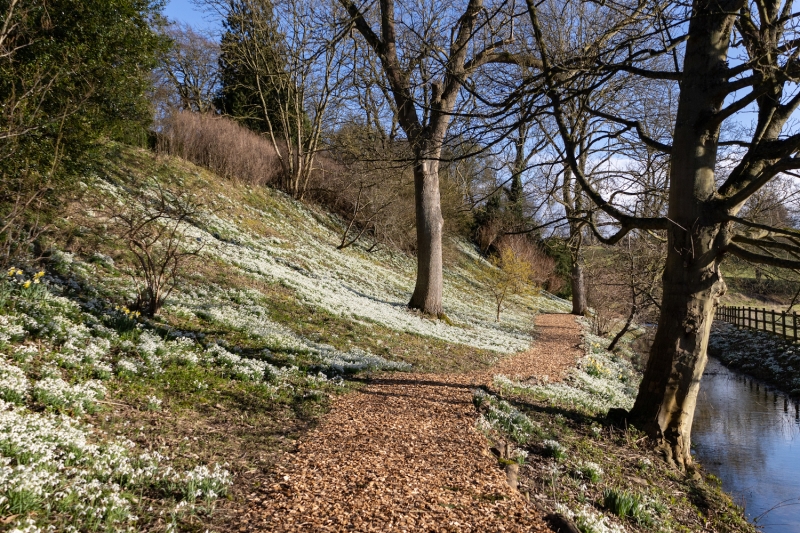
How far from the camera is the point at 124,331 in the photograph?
7680mm

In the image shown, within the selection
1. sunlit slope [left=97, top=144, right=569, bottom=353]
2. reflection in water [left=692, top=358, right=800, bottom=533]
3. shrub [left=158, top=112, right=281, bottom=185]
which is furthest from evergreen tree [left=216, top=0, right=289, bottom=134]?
reflection in water [left=692, top=358, right=800, bottom=533]

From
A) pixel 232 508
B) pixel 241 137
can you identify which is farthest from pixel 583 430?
pixel 241 137

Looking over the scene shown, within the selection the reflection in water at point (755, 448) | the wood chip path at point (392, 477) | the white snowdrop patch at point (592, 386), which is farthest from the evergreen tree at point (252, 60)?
the reflection in water at point (755, 448)

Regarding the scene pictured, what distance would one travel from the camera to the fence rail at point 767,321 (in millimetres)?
23641

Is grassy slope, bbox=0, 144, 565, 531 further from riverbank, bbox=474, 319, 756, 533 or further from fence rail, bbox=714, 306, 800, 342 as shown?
fence rail, bbox=714, 306, 800, 342

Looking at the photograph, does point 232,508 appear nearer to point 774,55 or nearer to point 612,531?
point 612,531

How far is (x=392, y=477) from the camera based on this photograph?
5.26 meters

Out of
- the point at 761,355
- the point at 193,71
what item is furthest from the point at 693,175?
the point at 193,71

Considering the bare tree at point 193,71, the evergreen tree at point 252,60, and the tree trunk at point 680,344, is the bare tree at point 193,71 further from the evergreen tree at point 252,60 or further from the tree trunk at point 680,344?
the tree trunk at point 680,344

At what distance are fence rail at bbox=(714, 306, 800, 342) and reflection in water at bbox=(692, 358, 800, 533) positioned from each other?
3.57 m

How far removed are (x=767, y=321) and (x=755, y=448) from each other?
18.8 metres

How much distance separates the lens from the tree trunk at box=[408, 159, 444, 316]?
57.5 ft

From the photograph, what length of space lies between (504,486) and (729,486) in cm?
Answer: 651

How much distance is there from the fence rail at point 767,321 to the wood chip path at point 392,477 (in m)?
16.1
